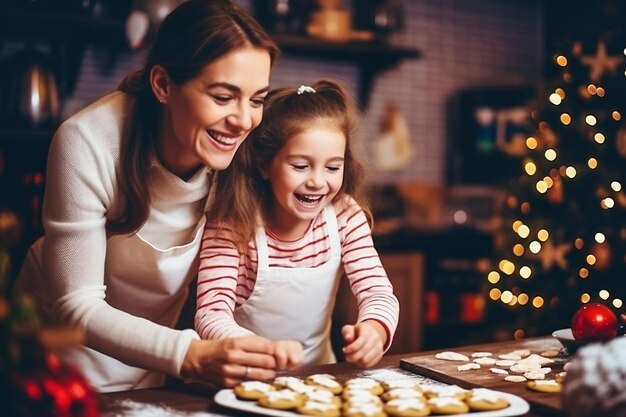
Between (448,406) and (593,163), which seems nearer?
(448,406)

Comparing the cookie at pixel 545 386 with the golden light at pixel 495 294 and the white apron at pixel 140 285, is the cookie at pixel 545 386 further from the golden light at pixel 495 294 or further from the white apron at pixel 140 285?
the golden light at pixel 495 294

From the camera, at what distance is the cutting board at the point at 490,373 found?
139 centimetres

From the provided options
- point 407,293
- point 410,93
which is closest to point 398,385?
point 407,293

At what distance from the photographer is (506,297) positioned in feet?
12.2

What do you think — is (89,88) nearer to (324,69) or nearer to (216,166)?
(324,69)

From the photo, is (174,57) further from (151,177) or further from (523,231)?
(523,231)

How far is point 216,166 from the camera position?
1764 mm

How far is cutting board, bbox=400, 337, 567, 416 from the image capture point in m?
1.39

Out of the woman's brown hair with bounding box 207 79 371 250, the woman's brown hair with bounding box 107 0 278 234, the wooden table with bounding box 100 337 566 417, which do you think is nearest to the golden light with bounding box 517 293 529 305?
the woman's brown hair with bounding box 207 79 371 250

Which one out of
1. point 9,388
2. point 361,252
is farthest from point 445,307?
point 9,388

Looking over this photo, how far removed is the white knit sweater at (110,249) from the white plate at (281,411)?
17cm

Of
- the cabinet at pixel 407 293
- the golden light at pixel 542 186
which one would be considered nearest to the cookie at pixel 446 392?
the golden light at pixel 542 186

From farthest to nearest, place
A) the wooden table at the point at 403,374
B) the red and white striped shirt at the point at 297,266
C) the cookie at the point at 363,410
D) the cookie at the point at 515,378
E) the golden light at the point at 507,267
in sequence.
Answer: the golden light at the point at 507,267
the red and white striped shirt at the point at 297,266
the cookie at the point at 515,378
the wooden table at the point at 403,374
the cookie at the point at 363,410

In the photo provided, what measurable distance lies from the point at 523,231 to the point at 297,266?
1.94m
